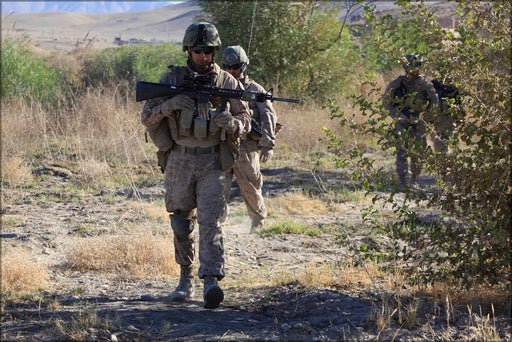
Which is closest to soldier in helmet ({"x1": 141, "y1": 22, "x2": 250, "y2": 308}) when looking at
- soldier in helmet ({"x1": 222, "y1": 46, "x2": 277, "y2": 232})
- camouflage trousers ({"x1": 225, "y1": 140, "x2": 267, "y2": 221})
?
soldier in helmet ({"x1": 222, "y1": 46, "x2": 277, "y2": 232})

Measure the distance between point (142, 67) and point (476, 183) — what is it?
12737mm

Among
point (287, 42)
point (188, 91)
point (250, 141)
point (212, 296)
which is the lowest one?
point (212, 296)

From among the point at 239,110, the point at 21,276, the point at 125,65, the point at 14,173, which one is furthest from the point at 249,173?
the point at 125,65

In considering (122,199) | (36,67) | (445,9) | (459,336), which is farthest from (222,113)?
(445,9)

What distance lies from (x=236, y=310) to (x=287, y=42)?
999 cm

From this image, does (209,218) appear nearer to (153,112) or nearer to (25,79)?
(153,112)

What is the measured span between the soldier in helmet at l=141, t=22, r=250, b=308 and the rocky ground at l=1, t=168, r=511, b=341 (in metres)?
0.29

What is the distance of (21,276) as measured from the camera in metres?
4.42

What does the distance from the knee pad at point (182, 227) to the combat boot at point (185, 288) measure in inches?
9.5

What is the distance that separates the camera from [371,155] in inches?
452

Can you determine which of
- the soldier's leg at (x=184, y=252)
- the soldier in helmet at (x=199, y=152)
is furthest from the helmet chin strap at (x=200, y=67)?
the soldier's leg at (x=184, y=252)

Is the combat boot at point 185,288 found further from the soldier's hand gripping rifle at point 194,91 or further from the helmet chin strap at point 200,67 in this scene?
the helmet chin strap at point 200,67

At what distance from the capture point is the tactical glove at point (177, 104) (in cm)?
396

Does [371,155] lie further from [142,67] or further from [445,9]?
[445,9]
